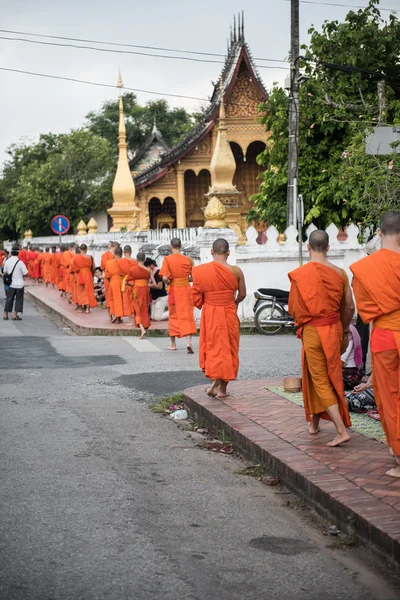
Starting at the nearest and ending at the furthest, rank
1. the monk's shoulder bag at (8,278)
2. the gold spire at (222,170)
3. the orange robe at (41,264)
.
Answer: the monk's shoulder bag at (8,278) → the gold spire at (222,170) → the orange robe at (41,264)

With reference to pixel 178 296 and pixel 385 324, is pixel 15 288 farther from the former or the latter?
pixel 385 324

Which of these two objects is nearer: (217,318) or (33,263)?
(217,318)

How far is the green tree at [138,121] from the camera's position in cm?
6262

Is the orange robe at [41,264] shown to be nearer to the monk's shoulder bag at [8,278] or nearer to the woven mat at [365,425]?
the monk's shoulder bag at [8,278]

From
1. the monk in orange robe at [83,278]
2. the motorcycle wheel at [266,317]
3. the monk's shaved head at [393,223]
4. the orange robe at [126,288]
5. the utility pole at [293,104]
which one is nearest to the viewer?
the monk's shaved head at [393,223]

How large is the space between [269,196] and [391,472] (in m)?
18.7

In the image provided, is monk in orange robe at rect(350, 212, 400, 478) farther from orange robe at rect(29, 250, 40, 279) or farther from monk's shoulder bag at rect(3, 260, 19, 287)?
orange robe at rect(29, 250, 40, 279)

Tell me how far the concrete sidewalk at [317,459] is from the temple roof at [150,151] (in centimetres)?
3379

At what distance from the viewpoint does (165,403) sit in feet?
32.7

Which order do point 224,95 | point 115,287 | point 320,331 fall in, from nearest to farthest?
point 320,331
point 115,287
point 224,95

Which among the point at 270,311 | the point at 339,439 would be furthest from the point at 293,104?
the point at 339,439

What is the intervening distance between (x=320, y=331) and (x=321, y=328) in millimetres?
26

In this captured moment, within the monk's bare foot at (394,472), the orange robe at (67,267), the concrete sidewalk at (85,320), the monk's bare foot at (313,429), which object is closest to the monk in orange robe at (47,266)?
the concrete sidewalk at (85,320)

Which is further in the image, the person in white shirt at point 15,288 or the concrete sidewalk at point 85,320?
the person in white shirt at point 15,288
